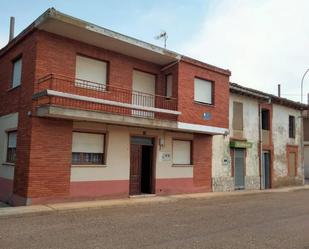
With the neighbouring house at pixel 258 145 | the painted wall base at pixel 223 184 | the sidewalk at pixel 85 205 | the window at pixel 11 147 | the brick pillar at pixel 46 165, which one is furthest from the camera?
the neighbouring house at pixel 258 145

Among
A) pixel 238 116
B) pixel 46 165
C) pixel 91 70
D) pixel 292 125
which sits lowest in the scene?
pixel 46 165

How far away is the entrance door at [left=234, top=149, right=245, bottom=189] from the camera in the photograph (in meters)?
19.2

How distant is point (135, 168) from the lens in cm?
1477

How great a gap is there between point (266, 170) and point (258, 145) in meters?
1.98

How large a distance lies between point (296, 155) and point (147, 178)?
1405 cm

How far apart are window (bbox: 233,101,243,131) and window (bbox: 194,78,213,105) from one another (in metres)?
3.19

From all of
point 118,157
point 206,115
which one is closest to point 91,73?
point 118,157

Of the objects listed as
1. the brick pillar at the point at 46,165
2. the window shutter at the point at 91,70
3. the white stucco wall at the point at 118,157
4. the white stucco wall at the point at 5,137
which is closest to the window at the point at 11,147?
the white stucco wall at the point at 5,137

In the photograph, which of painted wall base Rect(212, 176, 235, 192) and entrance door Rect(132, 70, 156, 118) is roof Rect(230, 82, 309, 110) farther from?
entrance door Rect(132, 70, 156, 118)

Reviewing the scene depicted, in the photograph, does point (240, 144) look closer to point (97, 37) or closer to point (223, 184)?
point (223, 184)

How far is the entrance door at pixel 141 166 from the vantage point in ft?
48.0

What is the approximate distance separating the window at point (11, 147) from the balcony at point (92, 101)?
7.97ft

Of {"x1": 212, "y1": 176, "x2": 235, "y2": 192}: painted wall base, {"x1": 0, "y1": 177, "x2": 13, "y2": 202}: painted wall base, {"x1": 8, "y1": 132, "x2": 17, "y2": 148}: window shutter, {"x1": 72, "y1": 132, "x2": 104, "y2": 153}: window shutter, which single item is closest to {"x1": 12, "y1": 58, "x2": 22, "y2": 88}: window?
{"x1": 8, "y1": 132, "x2": 17, "y2": 148}: window shutter

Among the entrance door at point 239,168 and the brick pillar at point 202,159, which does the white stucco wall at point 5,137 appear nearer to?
the brick pillar at point 202,159
